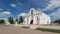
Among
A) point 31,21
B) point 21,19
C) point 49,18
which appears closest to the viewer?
point 31,21

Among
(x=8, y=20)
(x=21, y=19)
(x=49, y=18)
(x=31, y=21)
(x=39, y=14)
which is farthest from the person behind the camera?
(x=8, y=20)

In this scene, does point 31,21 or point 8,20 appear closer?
point 31,21

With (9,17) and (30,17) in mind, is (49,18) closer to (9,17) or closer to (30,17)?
(30,17)

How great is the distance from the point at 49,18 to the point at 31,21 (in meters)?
12.0

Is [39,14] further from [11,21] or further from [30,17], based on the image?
[11,21]

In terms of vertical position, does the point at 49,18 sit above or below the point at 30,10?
below

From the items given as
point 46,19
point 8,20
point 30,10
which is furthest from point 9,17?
point 46,19

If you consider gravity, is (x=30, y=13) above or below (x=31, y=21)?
above

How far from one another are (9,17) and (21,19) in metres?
11.9

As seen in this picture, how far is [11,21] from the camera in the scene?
87938mm

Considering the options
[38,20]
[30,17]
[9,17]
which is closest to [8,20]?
[9,17]

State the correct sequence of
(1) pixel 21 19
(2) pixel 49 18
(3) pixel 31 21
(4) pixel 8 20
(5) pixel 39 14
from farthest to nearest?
(4) pixel 8 20, (1) pixel 21 19, (2) pixel 49 18, (3) pixel 31 21, (5) pixel 39 14

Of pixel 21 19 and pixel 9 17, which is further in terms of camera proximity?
pixel 9 17

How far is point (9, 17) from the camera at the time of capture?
91.5 meters
